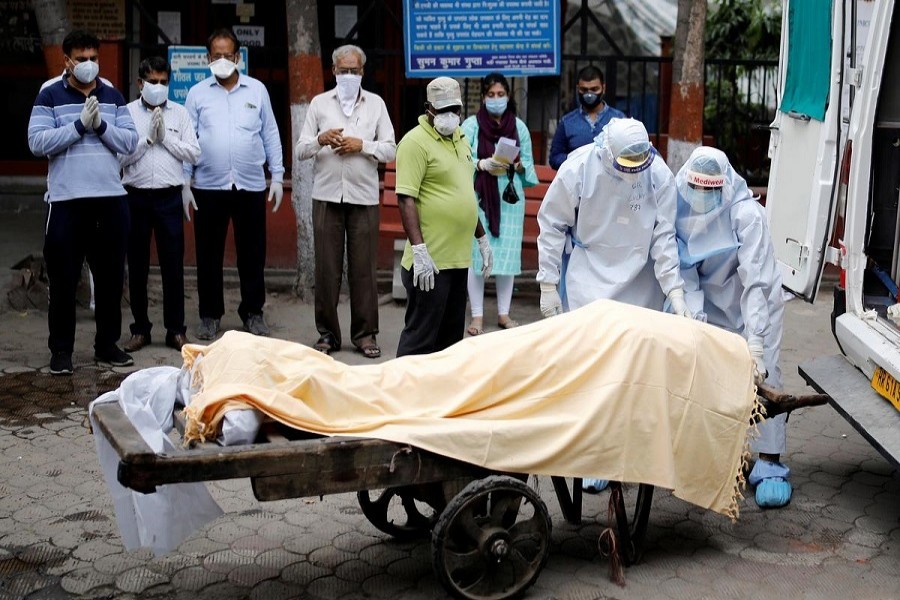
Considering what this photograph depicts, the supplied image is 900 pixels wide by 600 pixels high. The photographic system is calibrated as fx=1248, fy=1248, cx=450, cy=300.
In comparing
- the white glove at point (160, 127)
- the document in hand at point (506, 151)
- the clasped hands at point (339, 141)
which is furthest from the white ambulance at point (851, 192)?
the white glove at point (160, 127)

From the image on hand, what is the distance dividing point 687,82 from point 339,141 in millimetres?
3095

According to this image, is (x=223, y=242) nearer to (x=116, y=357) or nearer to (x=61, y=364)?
(x=116, y=357)

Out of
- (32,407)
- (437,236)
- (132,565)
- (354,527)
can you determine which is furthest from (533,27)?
(132,565)

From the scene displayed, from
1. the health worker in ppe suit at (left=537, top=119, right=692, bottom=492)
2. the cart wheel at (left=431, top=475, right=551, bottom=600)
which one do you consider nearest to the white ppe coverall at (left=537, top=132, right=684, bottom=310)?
the health worker in ppe suit at (left=537, top=119, right=692, bottom=492)

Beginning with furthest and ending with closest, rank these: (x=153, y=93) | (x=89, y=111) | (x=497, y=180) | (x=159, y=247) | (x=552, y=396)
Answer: (x=497, y=180)
(x=159, y=247)
(x=153, y=93)
(x=89, y=111)
(x=552, y=396)

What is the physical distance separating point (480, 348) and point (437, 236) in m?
2.23

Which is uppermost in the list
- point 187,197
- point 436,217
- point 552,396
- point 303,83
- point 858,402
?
point 303,83

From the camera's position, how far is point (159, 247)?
8109 mm

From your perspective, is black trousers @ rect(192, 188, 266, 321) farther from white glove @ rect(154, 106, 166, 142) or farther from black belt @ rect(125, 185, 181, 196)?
white glove @ rect(154, 106, 166, 142)

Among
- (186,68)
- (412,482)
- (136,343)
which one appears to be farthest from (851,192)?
(186,68)

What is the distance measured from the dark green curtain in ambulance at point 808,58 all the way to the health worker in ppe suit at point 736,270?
2.58 feet

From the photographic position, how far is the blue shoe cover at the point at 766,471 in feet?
18.5

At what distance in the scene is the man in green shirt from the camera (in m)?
6.60

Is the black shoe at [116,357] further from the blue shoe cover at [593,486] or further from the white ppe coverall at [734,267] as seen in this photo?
the white ppe coverall at [734,267]
